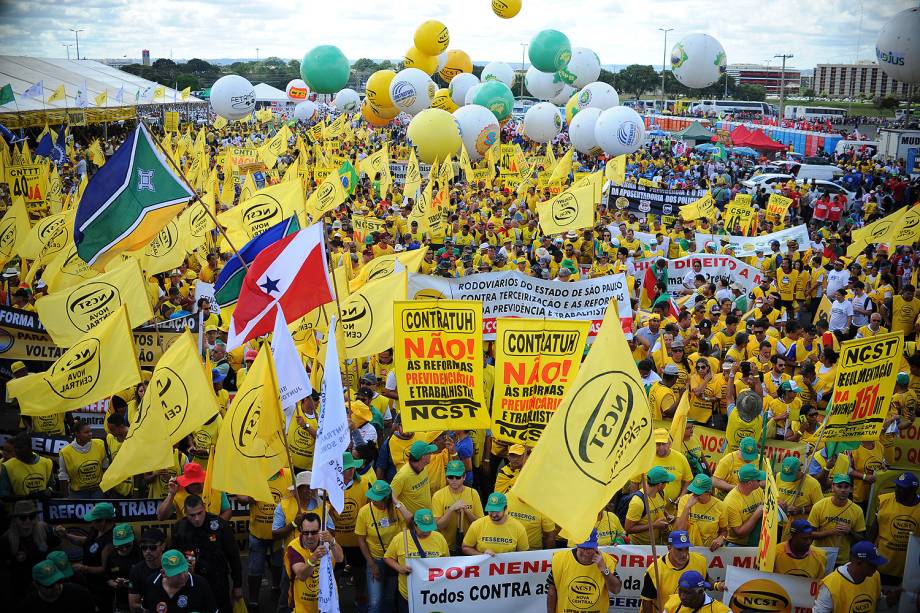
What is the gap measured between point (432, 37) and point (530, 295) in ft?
94.5

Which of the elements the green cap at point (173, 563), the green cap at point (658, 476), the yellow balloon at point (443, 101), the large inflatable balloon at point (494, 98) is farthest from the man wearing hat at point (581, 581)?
the yellow balloon at point (443, 101)

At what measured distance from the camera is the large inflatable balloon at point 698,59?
27469mm

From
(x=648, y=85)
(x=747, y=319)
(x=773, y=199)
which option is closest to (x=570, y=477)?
(x=747, y=319)

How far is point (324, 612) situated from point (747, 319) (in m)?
8.12

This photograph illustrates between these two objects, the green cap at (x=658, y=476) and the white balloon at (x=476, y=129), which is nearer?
the green cap at (x=658, y=476)

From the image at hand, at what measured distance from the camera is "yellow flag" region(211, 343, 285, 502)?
641cm

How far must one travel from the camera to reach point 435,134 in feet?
82.6

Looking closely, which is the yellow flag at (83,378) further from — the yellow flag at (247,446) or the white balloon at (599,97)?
the white balloon at (599,97)

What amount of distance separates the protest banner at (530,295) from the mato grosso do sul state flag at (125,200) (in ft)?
10.0

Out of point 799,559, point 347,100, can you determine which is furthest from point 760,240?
point 347,100

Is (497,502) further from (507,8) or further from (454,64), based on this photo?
(454,64)

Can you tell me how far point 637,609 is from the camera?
20.1ft

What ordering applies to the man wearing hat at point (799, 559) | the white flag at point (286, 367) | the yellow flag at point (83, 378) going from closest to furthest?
the man wearing hat at point (799, 559) < the white flag at point (286, 367) < the yellow flag at point (83, 378)

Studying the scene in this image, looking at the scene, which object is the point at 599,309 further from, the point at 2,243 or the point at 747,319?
the point at 2,243
